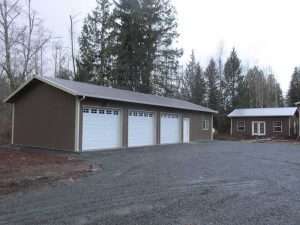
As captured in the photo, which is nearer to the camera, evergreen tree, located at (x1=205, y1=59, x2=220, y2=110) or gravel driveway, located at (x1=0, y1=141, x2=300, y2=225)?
gravel driveway, located at (x1=0, y1=141, x2=300, y2=225)

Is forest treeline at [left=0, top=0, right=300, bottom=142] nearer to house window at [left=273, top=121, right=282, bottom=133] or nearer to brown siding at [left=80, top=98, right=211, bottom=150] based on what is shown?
brown siding at [left=80, top=98, right=211, bottom=150]

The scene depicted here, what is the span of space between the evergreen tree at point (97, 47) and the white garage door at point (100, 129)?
53.3ft

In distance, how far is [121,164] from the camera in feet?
30.8

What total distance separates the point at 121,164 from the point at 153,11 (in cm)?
2299

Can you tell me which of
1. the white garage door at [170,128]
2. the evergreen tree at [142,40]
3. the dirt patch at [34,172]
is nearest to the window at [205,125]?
the white garage door at [170,128]

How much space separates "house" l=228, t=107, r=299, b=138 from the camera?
27.5m

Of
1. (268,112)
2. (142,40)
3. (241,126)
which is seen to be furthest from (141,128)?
(268,112)

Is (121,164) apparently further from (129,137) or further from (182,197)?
(129,137)

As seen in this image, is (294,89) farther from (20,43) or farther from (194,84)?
(20,43)

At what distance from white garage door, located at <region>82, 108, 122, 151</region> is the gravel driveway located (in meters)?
5.12

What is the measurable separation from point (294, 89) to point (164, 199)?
147 feet

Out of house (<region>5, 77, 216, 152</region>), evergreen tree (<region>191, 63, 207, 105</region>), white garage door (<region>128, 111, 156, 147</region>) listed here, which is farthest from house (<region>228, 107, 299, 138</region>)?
white garage door (<region>128, 111, 156, 147</region>)

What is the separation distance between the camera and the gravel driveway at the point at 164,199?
4105 millimetres

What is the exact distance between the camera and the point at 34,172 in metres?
7.73
